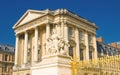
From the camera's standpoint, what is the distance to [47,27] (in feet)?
128

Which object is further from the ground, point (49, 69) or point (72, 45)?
point (72, 45)

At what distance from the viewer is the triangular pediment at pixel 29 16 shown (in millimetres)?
41531

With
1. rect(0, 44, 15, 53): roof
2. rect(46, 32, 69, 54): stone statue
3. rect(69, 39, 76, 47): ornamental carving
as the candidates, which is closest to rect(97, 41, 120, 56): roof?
rect(69, 39, 76, 47): ornamental carving

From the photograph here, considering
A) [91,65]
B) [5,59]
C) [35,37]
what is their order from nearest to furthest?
[91,65] → [35,37] → [5,59]

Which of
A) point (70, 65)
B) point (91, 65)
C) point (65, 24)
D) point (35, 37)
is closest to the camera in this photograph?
point (91, 65)

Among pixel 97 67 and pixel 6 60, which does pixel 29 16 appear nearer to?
pixel 6 60

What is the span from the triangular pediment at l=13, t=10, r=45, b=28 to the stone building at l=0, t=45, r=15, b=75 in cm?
1148

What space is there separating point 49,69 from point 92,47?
1254 inches

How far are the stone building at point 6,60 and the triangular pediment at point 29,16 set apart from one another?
11484mm

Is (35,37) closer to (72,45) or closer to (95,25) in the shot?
(72,45)

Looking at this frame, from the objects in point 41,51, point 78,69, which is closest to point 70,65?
point 78,69

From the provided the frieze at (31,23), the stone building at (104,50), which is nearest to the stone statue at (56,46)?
the frieze at (31,23)

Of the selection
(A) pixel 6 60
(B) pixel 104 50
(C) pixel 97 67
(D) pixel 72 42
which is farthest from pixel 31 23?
(C) pixel 97 67

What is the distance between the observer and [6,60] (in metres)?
55.6
